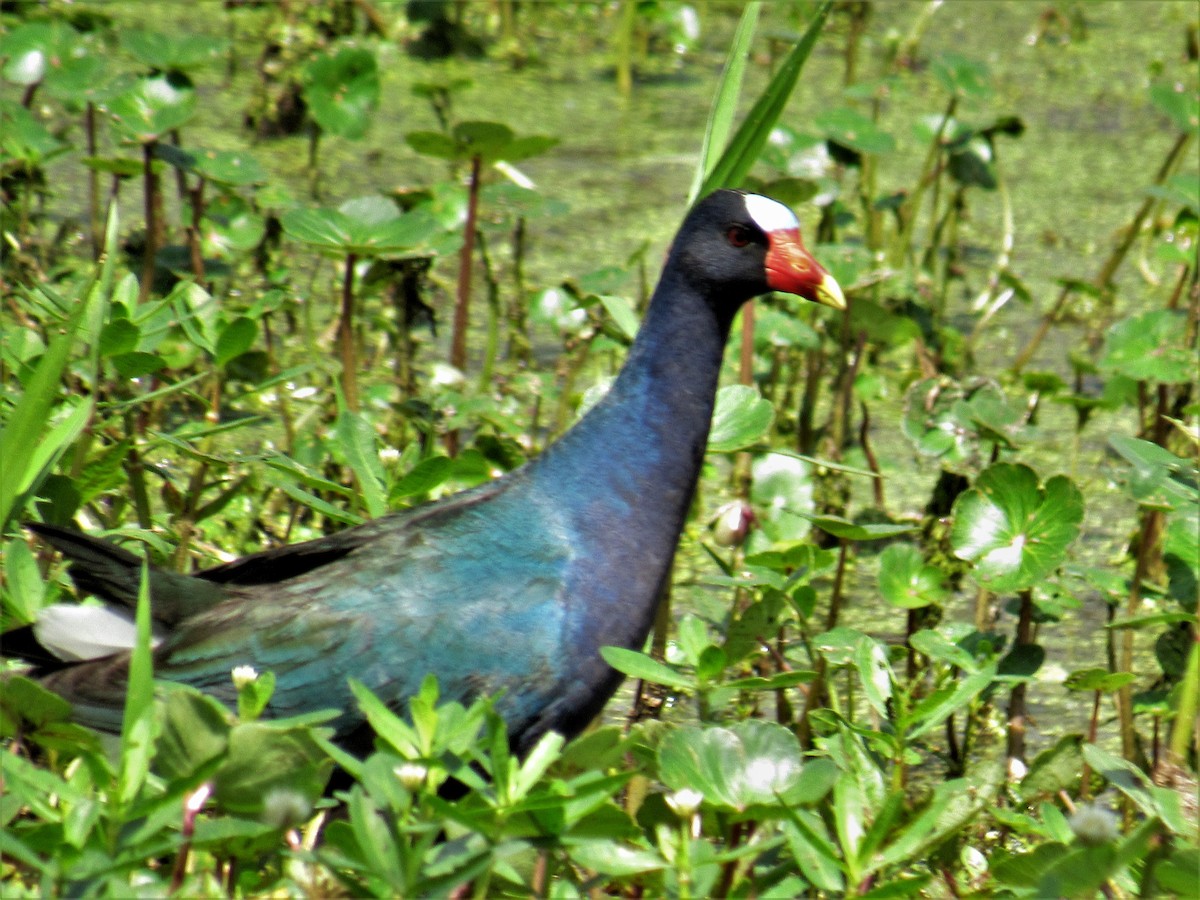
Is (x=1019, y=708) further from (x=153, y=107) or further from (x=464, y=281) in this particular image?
(x=153, y=107)

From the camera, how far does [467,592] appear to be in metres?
1.82

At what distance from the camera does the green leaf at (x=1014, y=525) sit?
6.85 feet

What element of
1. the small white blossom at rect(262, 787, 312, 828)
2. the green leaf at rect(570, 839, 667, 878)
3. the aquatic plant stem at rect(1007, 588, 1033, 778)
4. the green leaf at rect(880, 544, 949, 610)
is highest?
the small white blossom at rect(262, 787, 312, 828)

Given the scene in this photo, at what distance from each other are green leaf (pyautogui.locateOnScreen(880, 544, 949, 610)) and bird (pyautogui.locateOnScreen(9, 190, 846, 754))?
1.12ft

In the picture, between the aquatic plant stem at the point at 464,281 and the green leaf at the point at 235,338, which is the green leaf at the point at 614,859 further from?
the aquatic plant stem at the point at 464,281

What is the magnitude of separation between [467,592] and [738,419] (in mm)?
542

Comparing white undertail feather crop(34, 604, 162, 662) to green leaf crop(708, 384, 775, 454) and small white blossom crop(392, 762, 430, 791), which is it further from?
green leaf crop(708, 384, 775, 454)

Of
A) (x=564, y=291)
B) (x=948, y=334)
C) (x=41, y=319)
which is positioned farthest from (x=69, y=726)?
(x=948, y=334)

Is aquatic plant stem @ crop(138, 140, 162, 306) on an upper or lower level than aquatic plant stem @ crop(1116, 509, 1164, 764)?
upper

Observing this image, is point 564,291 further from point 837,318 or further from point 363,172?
point 363,172

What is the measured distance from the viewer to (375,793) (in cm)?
130

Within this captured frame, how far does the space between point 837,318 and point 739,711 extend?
1.01m

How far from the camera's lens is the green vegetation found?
4.56ft

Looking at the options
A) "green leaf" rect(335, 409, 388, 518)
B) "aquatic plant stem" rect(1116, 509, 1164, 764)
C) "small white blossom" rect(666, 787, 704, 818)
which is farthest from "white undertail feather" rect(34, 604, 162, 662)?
"aquatic plant stem" rect(1116, 509, 1164, 764)
